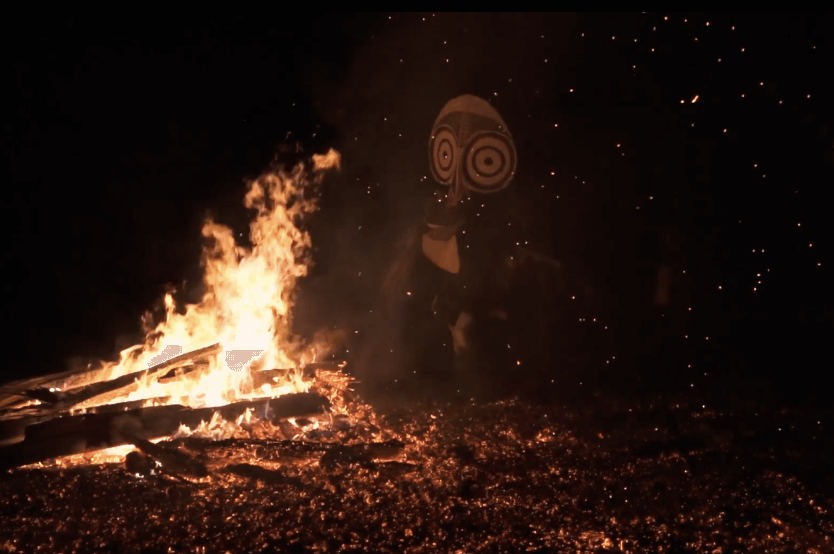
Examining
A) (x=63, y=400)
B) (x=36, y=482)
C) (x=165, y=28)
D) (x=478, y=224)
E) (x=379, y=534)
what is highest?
(x=165, y=28)

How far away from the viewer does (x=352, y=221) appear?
28.1ft

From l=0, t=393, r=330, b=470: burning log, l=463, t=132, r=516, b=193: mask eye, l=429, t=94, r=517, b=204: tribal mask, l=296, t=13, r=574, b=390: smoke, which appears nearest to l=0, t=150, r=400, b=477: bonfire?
l=0, t=393, r=330, b=470: burning log

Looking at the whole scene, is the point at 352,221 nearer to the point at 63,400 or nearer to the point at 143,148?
the point at 143,148

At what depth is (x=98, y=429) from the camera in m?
4.77

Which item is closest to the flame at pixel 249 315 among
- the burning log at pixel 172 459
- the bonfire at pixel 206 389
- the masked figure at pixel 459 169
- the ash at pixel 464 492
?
the bonfire at pixel 206 389

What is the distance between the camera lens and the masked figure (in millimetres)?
6500

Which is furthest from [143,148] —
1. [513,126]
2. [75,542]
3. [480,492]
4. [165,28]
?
[480,492]

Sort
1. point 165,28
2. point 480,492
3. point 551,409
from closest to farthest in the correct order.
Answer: point 480,492, point 551,409, point 165,28

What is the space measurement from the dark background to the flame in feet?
1.54

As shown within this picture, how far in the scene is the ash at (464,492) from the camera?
383 centimetres

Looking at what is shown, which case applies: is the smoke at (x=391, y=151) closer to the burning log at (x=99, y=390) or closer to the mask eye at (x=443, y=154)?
the mask eye at (x=443, y=154)

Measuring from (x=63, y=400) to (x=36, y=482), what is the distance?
927 millimetres

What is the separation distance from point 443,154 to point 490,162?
1.78ft

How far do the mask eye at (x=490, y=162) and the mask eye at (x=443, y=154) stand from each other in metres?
0.16
